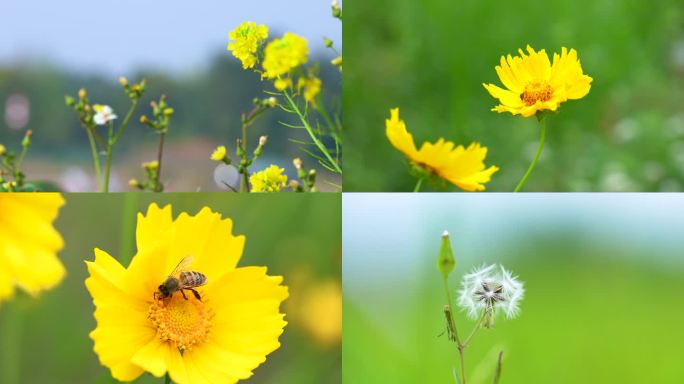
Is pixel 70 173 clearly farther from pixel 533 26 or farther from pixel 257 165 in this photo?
pixel 533 26

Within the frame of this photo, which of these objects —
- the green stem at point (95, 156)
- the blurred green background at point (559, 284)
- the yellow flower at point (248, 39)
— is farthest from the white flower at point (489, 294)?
the green stem at point (95, 156)

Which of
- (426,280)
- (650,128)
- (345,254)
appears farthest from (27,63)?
(650,128)

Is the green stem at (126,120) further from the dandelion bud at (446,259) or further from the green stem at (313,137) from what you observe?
the dandelion bud at (446,259)

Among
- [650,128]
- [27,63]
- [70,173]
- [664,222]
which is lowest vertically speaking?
[70,173]

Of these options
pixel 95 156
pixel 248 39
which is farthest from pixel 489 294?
pixel 95 156

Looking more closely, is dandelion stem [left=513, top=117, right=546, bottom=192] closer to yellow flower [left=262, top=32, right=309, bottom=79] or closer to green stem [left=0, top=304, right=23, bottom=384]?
yellow flower [left=262, top=32, right=309, bottom=79]

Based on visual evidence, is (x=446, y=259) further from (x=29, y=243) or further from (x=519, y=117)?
(x=29, y=243)
